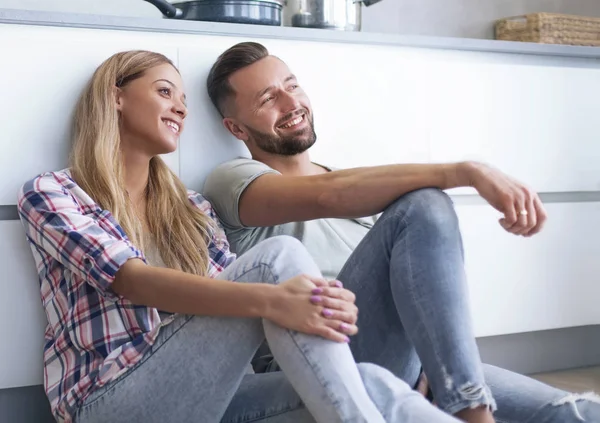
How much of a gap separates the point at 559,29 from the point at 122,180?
1.46 meters

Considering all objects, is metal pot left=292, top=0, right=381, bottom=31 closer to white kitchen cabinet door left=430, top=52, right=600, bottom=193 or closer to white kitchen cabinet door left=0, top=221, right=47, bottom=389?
white kitchen cabinet door left=430, top=52, right=600, bottom=193

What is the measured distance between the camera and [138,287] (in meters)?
1.33

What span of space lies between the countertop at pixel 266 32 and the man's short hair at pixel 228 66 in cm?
7

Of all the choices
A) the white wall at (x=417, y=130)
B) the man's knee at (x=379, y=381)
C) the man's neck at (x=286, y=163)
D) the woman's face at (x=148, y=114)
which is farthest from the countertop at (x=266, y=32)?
the man's knee at (x=379, y=381)

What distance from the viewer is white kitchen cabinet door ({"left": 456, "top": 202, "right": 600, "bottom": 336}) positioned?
6.80 feet

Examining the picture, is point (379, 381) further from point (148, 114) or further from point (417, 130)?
point (417, 130)

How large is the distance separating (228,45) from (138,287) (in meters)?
0.67

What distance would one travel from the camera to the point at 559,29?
2463 millimetres

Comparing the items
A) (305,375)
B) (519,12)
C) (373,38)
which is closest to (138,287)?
(305,375)

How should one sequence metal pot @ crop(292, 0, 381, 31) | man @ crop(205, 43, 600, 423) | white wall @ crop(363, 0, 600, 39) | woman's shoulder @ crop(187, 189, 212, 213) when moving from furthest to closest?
white wall @ crop(363, 0, 600, 39) → metal pot @ crop(292, 0, 381, 31) → woman's shoulder @ crop(187, 189, 212, 213) → man @ crop(205, 43, 600, 423)

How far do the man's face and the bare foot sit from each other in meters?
0.69

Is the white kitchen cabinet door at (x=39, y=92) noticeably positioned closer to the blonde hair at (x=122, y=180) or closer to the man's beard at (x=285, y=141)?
the blonde hair at (x=122, y=180)

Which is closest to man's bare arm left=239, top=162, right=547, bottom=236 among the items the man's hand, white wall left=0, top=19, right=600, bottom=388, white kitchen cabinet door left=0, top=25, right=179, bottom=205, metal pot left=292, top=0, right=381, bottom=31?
the man's hand

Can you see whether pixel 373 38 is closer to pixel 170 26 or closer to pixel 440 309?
pixel 170 26
